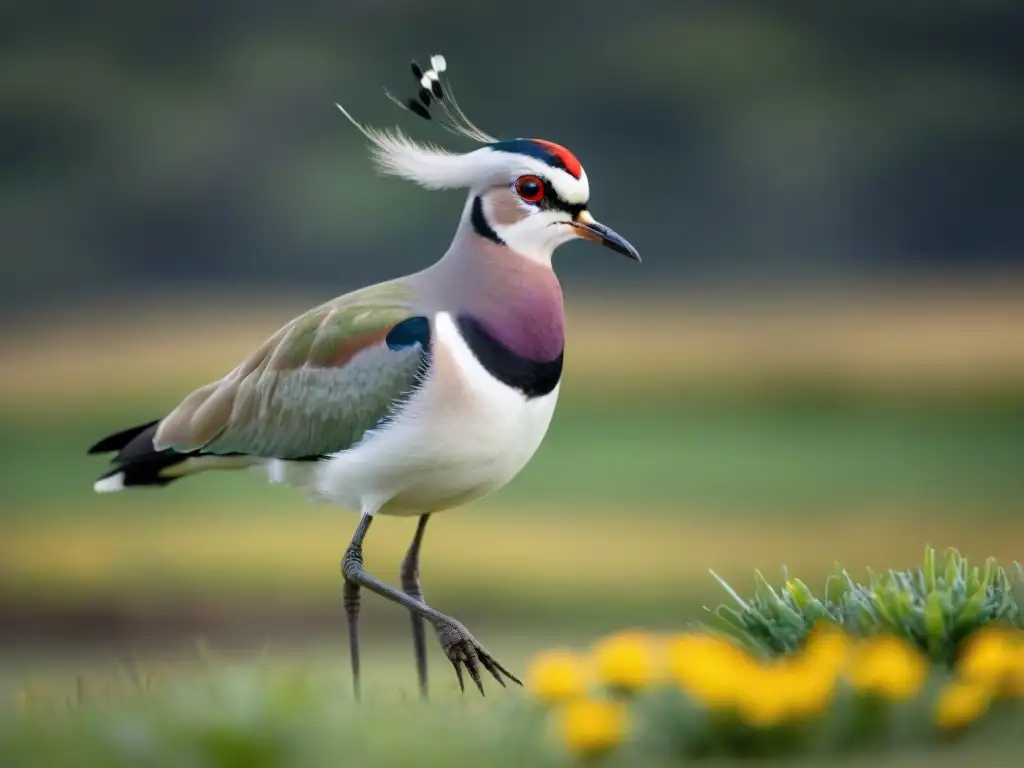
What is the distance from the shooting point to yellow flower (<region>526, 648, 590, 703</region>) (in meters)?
3.30

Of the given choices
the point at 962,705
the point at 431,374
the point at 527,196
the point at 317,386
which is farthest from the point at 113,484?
the point at 962,705

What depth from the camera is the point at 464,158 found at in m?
4.72

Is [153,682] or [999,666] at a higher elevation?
[153,682]

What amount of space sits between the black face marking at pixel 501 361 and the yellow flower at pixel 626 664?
1.25m

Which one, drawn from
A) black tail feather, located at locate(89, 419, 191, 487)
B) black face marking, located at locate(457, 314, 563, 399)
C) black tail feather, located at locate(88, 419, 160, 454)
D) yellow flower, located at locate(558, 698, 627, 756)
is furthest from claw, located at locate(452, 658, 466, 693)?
black tail feather, located at locate(88, 419, 160, 454)

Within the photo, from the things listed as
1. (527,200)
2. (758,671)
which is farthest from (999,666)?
(527,200)

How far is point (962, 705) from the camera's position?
9.93ft

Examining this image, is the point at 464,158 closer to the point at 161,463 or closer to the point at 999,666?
the point at 161,463

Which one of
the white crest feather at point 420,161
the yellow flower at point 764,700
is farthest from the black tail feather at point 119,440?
the yellow flower at point 764,700

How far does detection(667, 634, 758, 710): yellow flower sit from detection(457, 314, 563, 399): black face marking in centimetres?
127

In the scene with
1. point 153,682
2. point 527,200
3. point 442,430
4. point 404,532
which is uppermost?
point 404,532

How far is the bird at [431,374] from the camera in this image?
442 centimetres

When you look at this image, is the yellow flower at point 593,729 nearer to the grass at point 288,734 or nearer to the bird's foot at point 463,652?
the grass at point 288,734

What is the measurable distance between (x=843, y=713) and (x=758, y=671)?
0.19 m
